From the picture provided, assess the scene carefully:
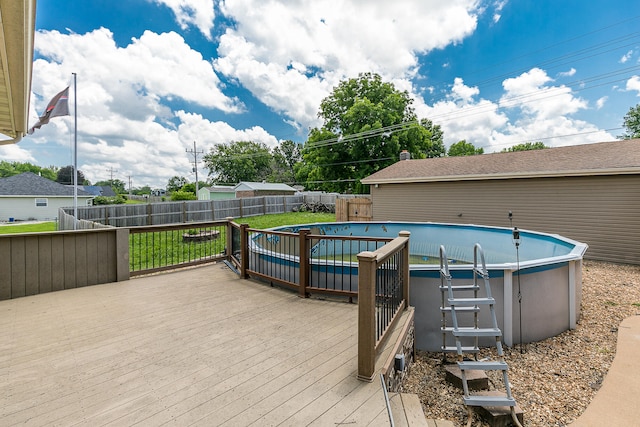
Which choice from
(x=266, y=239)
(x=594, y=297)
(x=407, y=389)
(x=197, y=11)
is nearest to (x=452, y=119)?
(x=197, y=11)

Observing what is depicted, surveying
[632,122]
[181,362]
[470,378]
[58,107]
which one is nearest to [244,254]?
[181,362]

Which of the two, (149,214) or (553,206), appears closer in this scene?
(553,206)

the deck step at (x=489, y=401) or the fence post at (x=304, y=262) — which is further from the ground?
the fence post at (x=304, y=262)

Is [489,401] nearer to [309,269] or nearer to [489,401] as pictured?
[489,401]

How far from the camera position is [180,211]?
16938 millimetres

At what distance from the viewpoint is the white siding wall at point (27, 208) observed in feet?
83.0

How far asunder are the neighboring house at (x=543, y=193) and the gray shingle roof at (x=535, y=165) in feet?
0.07

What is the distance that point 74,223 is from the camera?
9.48 m

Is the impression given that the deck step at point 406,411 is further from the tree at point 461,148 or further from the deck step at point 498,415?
the tree at point 461,148

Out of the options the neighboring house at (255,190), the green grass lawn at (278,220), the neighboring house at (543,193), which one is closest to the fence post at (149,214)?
the green grass lawn at (278,220)

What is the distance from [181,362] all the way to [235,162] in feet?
162

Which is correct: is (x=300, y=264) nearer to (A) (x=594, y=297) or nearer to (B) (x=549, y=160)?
(A) (x=594, y=297)

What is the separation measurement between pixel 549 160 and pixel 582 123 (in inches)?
603

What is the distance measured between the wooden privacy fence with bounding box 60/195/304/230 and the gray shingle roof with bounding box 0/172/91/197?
17810 millimetres
